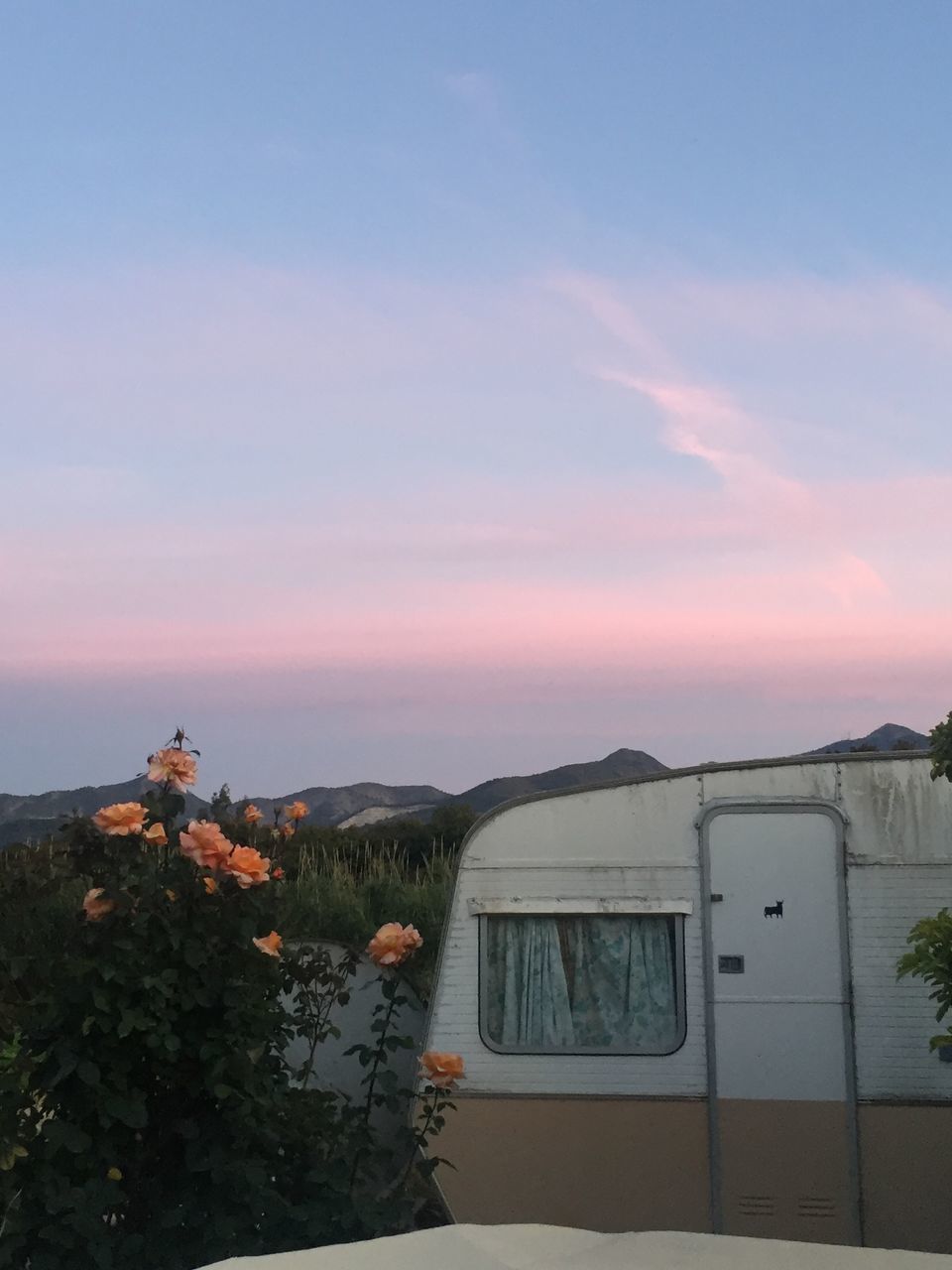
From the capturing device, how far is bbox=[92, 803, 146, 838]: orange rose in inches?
196

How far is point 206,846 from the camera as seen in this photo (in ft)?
16.0

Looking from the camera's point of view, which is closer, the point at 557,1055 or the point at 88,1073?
the point at 88,1073

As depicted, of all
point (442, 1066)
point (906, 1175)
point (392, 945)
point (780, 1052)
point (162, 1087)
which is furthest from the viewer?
point (780, 1052)

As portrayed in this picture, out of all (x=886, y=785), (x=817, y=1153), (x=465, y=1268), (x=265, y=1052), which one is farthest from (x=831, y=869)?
(x=465, y=1268)

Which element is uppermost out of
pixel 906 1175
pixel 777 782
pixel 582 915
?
pixel 777 782

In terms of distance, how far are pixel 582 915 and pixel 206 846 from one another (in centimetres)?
277

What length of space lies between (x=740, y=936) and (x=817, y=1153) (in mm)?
1086

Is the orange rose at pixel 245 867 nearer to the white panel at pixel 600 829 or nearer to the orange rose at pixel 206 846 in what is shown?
the orange rose at pixel 206 846

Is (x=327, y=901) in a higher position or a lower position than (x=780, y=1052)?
higher

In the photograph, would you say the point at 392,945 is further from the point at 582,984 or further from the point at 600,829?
the point at 600,829

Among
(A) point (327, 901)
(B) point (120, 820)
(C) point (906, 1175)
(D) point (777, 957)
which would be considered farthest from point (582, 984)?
(A) point (327, 901)

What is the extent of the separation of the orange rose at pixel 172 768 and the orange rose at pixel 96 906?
24.3 inches

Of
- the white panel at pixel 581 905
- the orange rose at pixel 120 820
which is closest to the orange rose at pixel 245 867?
the orange rose at pixel 120 820

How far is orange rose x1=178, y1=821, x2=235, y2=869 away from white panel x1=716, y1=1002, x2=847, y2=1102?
10.2 ft
